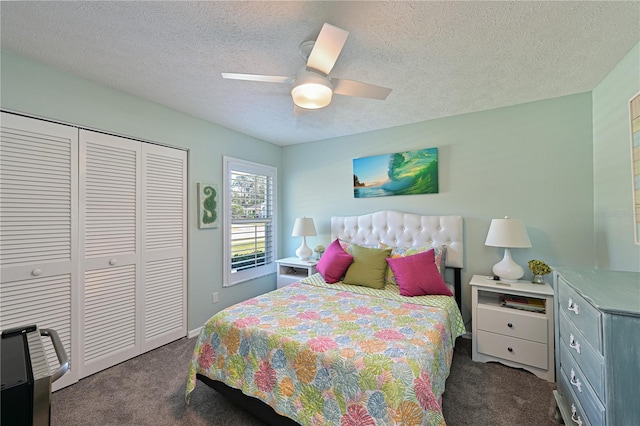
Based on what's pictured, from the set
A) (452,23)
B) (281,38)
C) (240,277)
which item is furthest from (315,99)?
(240,277)

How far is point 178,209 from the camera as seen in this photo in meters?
2.93

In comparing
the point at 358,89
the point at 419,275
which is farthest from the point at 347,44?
the point at 419,275

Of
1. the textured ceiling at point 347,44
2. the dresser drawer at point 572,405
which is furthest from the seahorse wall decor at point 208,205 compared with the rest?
the dresser drawer at point 572,405

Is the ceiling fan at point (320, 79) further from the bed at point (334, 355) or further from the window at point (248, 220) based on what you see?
the window at point (248, 220)

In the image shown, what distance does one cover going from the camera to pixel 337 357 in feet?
4.69

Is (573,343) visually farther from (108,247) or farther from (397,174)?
(108,247)

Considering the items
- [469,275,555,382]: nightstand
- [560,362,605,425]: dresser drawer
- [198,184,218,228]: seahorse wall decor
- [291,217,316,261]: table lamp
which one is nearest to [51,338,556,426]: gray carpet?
[469,275,555,382]: nightstand

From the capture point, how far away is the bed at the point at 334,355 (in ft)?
4.24

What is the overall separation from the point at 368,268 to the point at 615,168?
7.07ft

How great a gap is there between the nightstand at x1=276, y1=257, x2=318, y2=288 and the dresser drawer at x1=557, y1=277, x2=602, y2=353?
8.09ft

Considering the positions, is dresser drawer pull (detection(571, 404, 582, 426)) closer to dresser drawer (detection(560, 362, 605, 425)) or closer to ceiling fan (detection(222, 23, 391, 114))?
dresser drawer (detection(560, 362, 605, 425))

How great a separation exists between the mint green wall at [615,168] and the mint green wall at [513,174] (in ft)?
0.38

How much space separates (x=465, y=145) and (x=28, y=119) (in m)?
3.95

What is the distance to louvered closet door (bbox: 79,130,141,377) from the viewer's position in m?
2.24
